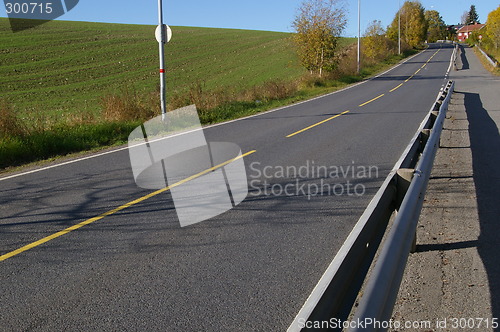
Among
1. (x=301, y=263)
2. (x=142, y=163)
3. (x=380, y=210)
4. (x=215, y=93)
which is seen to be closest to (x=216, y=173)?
(x=142, y=163)

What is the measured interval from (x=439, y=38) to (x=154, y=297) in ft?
516

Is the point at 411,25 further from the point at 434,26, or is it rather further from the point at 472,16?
the point at 472,16

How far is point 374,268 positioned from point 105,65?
169ft

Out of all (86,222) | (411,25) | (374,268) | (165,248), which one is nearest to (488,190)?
(165,248)

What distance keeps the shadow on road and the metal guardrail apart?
848 mm

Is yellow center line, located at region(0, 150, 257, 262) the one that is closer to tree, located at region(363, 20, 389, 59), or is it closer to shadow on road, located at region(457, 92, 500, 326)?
shadow on road, located at region(457, 92, 500, 326)

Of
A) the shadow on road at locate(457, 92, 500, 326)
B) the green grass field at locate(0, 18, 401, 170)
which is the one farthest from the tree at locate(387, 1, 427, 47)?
the shadow on road at locate(457, 92, 500, 326)

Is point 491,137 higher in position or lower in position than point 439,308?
lower

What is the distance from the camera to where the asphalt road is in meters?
3.58

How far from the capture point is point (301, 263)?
4.40 metres

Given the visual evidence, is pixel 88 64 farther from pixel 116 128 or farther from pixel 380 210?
pixel 380 210

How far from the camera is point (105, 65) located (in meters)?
49.9

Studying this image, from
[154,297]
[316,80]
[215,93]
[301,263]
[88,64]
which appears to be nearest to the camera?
[154,297]

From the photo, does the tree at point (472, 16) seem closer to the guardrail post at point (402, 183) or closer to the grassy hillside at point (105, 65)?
the grassy hillside at point (105, 65)
